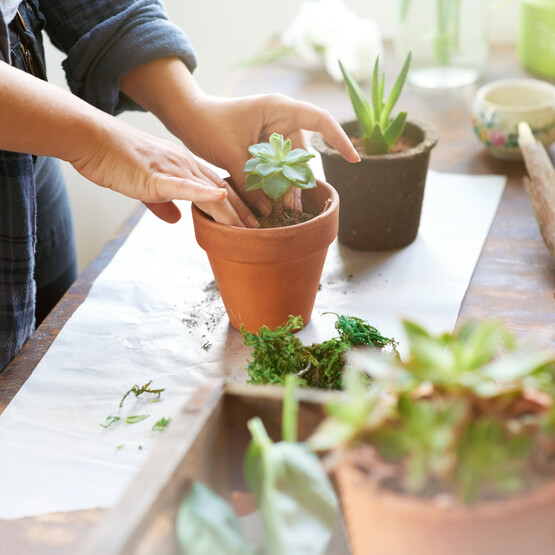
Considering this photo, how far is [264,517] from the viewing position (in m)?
0.40

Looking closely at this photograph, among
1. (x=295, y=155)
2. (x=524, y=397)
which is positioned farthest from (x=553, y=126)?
(x=524, y=397)

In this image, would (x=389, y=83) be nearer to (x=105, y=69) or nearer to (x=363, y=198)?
(x=363, y=198)

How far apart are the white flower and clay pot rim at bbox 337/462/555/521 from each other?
125 cm

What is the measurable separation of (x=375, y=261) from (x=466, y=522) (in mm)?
681

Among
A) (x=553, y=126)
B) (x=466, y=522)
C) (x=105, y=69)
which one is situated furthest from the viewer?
(x=553, y=126)

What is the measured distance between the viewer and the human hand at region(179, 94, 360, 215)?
0.92m

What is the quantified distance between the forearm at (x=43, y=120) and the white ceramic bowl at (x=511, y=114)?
68 cm

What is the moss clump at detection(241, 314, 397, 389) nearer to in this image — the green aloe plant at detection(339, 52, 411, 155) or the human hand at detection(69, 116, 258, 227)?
the human hand at detection(69, 116, 258, 227)

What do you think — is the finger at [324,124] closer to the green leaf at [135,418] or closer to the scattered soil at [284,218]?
the scattered soil at [284,218]

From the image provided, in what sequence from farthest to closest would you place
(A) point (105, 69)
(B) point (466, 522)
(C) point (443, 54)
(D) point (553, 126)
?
1. (C) point (443, 54)
2. (D) point (553, 126)
3. (A) point (105, 69)
4. (B) point (466, 522)

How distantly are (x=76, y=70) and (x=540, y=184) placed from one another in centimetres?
65

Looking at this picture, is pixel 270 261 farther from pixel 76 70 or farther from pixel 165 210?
pixel 76 70

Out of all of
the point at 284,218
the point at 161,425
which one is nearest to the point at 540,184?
the point at 284,218

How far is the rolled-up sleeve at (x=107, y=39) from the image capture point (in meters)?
0.95
